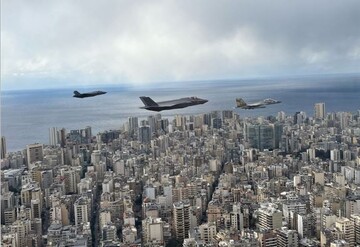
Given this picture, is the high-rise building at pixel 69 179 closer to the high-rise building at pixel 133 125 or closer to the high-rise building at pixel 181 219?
the high-rise building at pixel 133 125

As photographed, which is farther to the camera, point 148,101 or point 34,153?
point 34,153

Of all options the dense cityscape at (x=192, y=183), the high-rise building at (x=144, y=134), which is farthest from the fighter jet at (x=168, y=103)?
the high-rise building at (x=144, y=134)

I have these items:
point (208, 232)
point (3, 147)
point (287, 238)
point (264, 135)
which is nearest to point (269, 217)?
point (287, 238)

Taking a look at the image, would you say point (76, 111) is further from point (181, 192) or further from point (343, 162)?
point (343, 162)

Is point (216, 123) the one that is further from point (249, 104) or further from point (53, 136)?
point (249, 104)

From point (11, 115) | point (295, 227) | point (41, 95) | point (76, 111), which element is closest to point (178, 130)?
point (76, 111)

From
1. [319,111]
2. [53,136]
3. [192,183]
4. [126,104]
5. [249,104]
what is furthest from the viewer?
[319,111]
